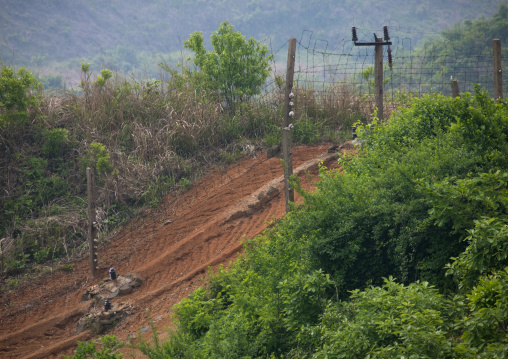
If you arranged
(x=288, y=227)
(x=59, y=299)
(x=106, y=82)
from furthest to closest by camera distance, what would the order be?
(x=106, y=82)
(x=59, y=299)
(x=288, y=227)

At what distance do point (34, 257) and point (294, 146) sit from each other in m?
6.49

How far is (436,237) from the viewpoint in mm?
4355

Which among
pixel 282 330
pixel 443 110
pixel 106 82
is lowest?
pixel 282 330

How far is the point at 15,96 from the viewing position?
33.2 ft

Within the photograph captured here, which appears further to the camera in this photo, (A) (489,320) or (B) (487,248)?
(B) (487,248)

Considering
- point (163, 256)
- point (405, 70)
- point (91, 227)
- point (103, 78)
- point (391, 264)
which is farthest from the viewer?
point (405, 70)

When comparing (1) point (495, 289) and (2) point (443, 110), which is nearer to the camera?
(1) point (495, 289)

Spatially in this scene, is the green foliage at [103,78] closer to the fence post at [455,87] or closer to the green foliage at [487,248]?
the fence post at [455,87]

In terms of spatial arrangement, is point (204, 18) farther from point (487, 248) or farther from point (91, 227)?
point (487, 248)

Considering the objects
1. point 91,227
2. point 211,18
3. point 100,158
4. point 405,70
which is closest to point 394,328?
point 91,227

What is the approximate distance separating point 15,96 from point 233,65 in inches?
221

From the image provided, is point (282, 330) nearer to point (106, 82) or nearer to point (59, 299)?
point (59, 299)

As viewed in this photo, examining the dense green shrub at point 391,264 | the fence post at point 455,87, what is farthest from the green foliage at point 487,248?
the fence post at point 455,87

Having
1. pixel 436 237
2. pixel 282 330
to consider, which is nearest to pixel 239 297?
pixel 282 330
